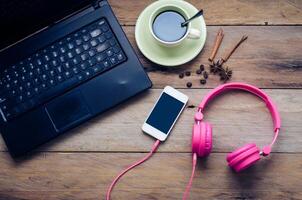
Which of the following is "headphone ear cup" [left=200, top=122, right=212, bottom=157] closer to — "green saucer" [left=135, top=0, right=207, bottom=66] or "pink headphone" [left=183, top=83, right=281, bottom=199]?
"pink headphone" [left=183, top=83, right=281, bottom=199]

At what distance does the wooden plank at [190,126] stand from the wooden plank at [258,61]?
2 cm

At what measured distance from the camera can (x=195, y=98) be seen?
91 centimetres

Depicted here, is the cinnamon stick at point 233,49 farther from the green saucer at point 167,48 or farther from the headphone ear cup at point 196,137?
the headphone ear cup at point 196,137

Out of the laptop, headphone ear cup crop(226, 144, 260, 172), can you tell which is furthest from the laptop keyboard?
headphone ear cup crop(226, 144, 260, 172)

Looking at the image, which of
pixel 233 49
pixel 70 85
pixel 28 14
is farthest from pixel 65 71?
pixel 233 49

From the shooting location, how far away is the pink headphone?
0.82 m

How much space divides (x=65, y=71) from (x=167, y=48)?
0.22 meters

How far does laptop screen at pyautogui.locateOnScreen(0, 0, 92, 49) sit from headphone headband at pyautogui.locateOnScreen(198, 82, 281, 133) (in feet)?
1.03

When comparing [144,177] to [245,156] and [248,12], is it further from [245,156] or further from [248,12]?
[248,12]

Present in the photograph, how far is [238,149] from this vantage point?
865 mm

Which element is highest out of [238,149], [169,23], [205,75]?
[169,23]

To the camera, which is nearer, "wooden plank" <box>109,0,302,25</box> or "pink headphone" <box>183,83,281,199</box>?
"pink headphone" <box>183,83,281,199</box>

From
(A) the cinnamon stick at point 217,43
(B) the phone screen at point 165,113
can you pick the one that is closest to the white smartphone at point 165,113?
(B) the phone screen at point 165,113

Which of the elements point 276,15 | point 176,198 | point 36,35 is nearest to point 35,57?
point 36,35
